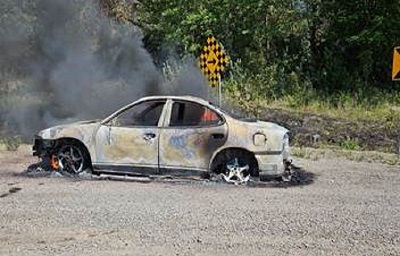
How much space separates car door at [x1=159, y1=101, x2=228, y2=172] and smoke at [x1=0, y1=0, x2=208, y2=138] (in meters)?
7.62

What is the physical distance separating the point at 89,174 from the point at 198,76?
11.4m

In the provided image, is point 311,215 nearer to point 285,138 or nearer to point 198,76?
point 285,138

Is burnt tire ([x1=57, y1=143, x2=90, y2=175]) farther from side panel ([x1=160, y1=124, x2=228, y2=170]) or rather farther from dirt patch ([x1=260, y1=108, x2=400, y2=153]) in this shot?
dirt patch ([x1=260, y1=108, x2=400, y2=153])

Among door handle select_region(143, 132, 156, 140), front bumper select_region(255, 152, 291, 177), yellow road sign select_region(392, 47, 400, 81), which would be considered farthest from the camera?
yellow road sign select_region(392, 47, 400, 81)

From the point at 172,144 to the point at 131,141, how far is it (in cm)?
66

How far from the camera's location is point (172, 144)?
991cm

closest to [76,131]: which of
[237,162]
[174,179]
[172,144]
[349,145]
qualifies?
[172,144]

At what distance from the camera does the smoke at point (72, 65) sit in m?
19.0

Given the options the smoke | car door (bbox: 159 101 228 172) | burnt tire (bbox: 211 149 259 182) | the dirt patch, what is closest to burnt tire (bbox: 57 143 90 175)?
car door (bbox: 159 101 228 172)

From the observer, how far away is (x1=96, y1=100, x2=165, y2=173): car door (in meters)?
9.98

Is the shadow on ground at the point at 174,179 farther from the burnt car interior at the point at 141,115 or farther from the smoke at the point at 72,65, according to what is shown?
the smoke at the point at 72,65

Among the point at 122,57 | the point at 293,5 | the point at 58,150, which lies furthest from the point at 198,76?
the point at 58,150

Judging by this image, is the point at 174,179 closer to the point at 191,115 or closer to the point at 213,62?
the point at 191,115

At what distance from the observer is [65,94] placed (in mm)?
20141
